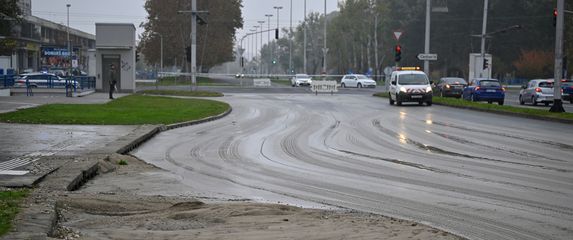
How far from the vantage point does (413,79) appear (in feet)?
137

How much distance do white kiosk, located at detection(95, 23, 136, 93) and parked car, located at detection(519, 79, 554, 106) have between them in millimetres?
25106

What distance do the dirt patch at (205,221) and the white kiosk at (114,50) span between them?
42515 millimetres

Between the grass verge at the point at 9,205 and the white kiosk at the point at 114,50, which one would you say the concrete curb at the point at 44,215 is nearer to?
the grass verge at the point at 9,205

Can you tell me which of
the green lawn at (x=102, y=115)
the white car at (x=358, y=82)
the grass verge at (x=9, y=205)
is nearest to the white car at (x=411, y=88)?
the green lawn at (x=102, y=115)

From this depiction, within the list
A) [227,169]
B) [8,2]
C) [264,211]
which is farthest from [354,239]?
[8,2]

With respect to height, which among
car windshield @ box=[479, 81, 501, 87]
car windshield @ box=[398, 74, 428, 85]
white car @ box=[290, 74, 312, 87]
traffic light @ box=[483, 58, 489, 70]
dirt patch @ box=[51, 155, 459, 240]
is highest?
traffic light @ box=[483, 58, 489, 70]

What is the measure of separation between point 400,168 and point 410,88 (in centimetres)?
2702

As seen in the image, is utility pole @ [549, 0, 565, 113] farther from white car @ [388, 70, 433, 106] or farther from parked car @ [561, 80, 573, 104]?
parked car @ [561, 80, 573, 104]

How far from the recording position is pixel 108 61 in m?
53.0

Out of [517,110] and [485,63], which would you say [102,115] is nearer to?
[517,110]

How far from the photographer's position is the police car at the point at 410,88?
41.0m

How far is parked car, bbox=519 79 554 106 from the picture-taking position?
43.5 metres

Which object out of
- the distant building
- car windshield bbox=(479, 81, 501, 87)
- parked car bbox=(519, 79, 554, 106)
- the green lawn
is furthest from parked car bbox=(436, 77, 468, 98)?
the distant building

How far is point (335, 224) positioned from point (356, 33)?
111m
